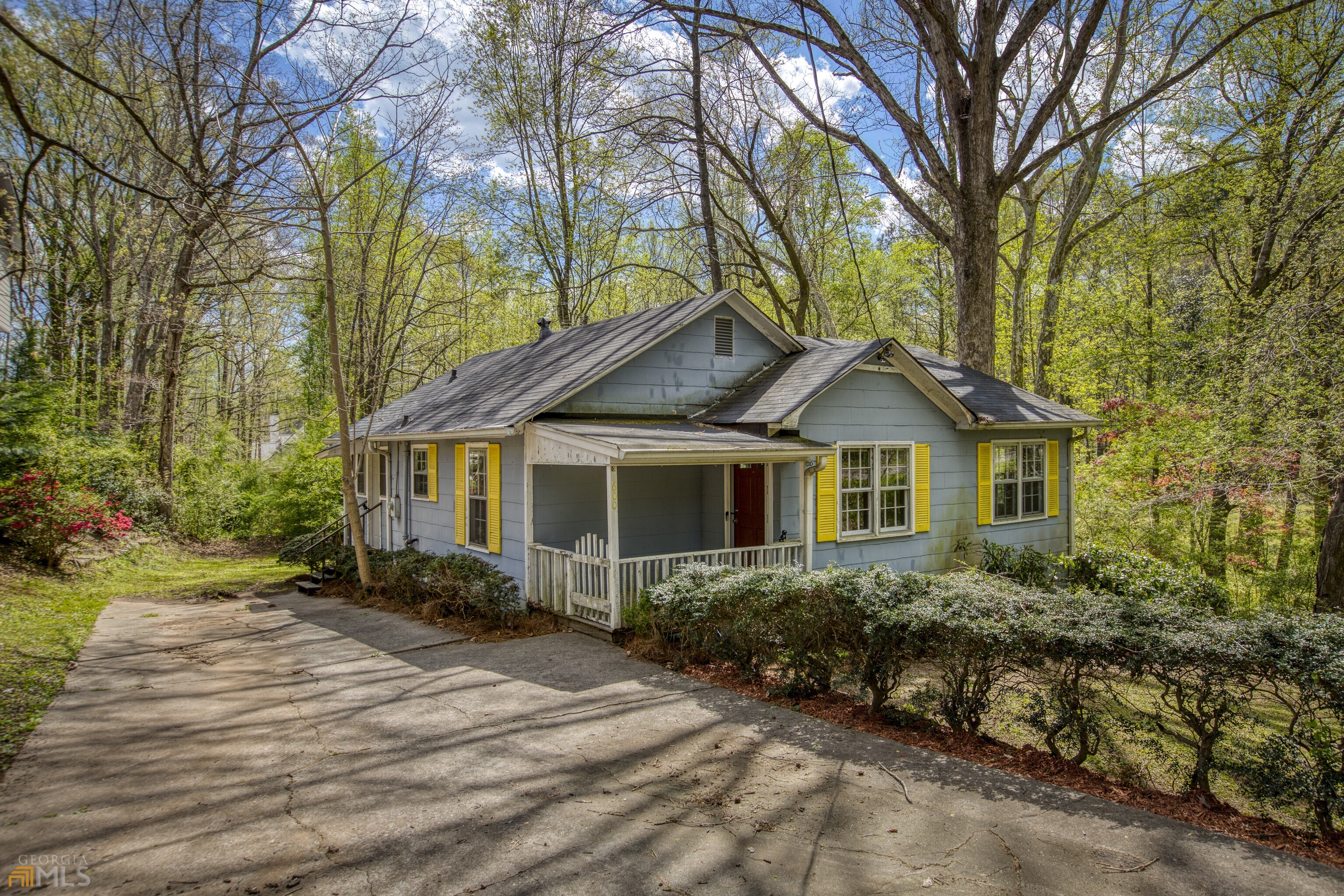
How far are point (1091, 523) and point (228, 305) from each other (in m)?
23.7

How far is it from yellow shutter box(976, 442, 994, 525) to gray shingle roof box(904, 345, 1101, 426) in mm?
635

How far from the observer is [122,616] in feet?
34.1

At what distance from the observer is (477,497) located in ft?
36.6

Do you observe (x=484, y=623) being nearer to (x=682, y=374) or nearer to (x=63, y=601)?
(x=682, y=374)

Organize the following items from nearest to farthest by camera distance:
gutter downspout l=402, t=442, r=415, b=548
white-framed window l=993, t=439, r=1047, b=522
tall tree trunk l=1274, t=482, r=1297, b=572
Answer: white-framed window l=993, t=439, r=1047, b=522 < tall tree trunk l=1274, t=482, r=1297, b=572 < gutter downspout l=402, t=442, r=415, b=548

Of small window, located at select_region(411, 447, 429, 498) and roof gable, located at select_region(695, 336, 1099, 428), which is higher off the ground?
roof gable, located at select_region(695, 336, 1099, 428)

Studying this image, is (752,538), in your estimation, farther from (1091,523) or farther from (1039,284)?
(1039,284)

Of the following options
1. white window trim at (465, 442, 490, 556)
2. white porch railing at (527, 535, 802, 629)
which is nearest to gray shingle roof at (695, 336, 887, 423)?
white porch railing at (527, 535, 802, 629)

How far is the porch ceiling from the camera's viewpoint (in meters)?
8.20

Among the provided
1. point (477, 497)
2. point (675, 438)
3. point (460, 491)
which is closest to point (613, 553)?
point (675, 438)

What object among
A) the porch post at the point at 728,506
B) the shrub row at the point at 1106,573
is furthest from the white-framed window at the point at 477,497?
the shrub row at the point at 1106,573

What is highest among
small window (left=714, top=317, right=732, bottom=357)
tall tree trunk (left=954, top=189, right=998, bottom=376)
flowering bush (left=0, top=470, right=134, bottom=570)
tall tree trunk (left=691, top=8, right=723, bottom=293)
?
tall tree trunk (left=691, top=8, right=723, bottom=293)

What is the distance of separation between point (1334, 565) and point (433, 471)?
45.9 feet

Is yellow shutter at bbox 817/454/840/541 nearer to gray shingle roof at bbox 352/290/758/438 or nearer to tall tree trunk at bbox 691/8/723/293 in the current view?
gray shingle roof at bbox 352/290/758/438
